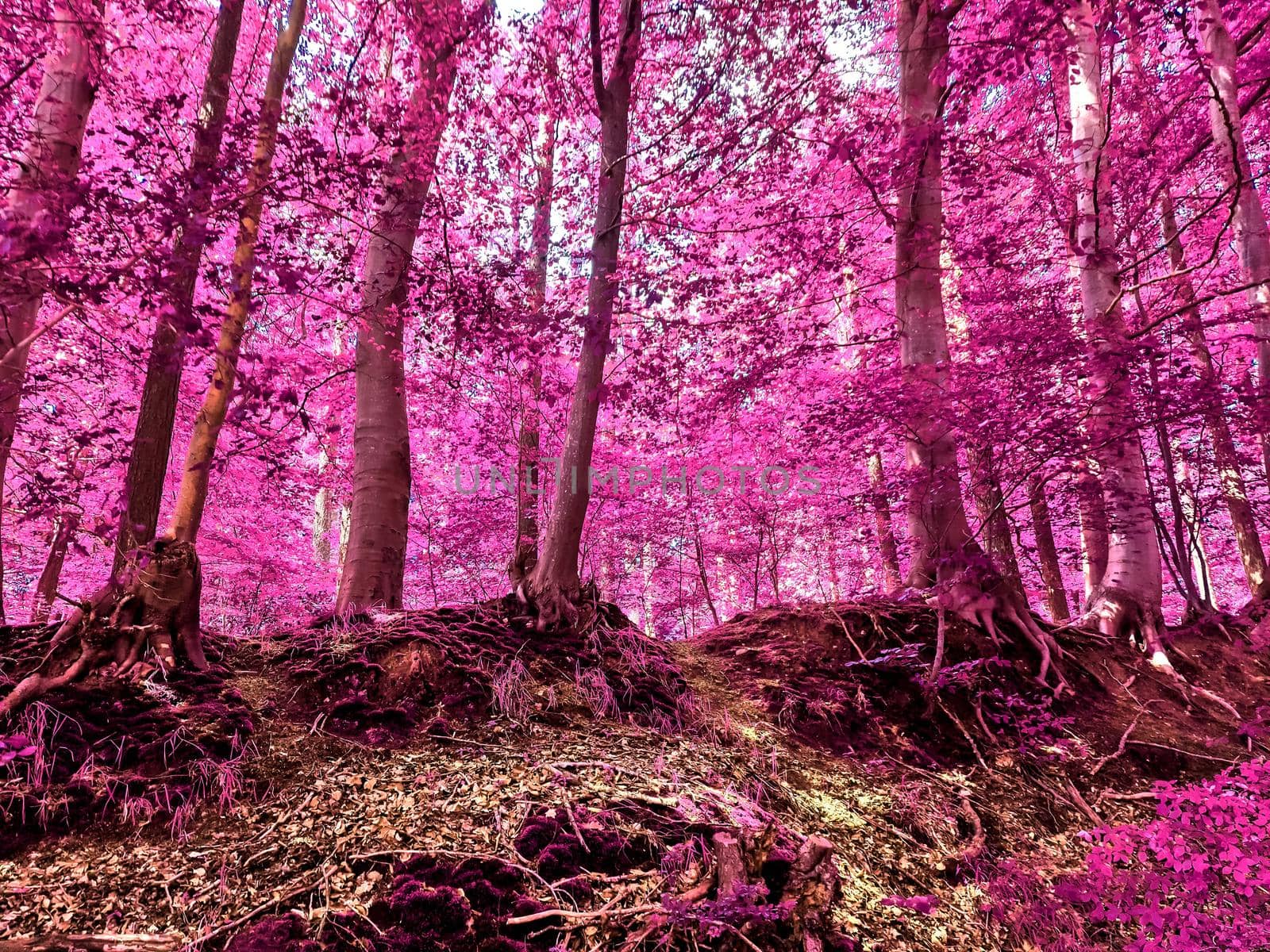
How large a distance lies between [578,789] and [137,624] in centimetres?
276

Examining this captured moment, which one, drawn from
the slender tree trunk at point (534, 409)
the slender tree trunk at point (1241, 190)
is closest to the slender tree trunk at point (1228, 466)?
the slender tree trunk at point (1241, 190)

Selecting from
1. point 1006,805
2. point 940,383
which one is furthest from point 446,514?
point 1006,805

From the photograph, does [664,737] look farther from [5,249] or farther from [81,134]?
[81,134]

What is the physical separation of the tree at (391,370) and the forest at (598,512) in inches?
1.6

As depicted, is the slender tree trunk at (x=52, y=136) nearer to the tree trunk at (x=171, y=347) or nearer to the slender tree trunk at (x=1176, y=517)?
the tree trunk at (x=171, y=347)

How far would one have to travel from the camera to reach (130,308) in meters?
7.04

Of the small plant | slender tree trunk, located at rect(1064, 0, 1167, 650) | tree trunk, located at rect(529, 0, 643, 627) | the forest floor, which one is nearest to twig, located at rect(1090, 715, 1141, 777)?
the forest floor

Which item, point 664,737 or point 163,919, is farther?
point 664,737

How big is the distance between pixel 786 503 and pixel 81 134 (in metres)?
8.82

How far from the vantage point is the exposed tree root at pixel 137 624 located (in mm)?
3162

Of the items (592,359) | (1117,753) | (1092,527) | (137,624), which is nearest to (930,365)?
(1092,527)

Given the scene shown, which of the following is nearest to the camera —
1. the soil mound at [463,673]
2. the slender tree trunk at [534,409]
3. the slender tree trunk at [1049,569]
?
the soil mound at [463,673]

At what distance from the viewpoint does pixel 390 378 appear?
17.2 ft

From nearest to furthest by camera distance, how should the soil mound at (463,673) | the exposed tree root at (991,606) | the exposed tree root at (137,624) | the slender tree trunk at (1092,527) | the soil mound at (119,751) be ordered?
the soil mound at (119,751) → the exposed tree root at (137,624) → the soil mound at (463,673) → the exposed tree root at (991,606) → the slender tree trunk at (1092,527)
